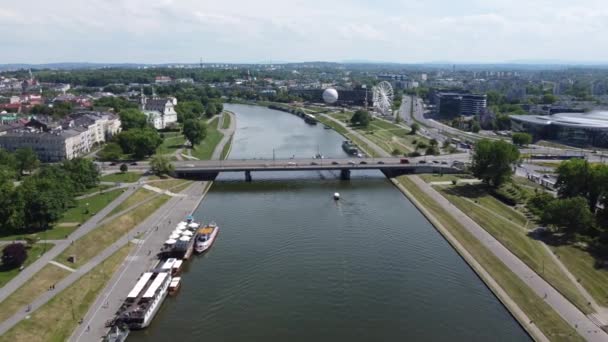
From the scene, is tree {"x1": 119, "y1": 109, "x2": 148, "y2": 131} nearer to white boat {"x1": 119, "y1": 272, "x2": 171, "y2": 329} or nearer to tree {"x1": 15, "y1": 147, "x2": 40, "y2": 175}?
tree {"x1": 15, "y1": 147, "x2": 40, "y2": 175}

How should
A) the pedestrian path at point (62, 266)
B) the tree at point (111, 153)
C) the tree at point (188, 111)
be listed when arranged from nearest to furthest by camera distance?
1. the pedestrian path at point (62, 266)
2. the tree at point (111, 153)
3. the tree at point (188, 111)

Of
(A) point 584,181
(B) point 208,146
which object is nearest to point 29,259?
(A) point 584,181

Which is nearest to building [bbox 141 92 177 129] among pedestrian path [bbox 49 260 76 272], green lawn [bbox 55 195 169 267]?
green lawn [bbox 55 195 169 267]

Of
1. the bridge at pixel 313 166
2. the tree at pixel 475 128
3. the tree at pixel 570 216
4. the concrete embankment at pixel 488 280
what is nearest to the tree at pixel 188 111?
the bridge at pixel 313 166

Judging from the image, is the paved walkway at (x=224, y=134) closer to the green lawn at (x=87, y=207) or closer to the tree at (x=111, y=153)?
the tree at (x=111, y=153)

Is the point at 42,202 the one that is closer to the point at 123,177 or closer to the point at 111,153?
the point at 123,177

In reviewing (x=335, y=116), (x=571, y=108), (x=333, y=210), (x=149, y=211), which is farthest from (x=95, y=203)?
(x=571, y=108)

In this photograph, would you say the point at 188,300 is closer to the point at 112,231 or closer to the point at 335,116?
the point at 112,231
